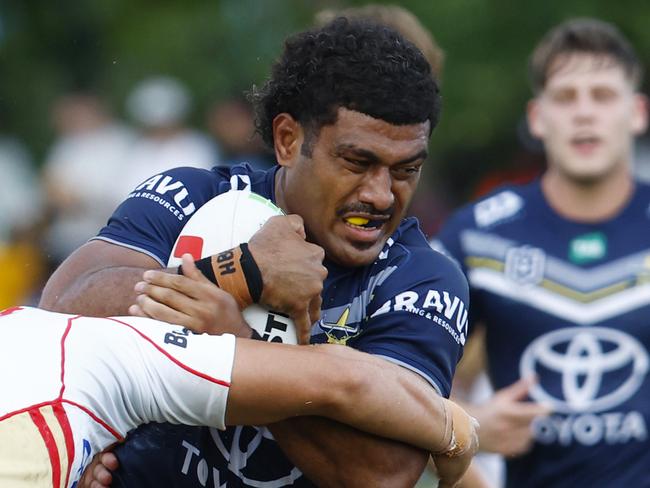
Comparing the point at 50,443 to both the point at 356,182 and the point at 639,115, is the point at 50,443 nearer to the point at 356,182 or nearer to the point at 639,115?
the point at 356,182

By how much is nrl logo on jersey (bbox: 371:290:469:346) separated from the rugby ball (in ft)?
1.29

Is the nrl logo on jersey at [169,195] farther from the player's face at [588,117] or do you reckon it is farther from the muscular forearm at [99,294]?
the player's face at [588,117]

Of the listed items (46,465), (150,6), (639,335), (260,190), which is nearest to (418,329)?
(260,190)

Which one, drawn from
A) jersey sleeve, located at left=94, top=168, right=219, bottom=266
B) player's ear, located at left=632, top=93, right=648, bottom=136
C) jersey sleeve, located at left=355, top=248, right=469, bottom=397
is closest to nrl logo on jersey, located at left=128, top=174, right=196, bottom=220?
jersey sleeve, located at left=94, top=168, right=219, bottom=266

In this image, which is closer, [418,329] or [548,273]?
[418,329]

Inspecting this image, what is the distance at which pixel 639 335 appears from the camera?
6.73 metres

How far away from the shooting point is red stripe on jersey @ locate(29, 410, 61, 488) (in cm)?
380

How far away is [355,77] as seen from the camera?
4.56 metres

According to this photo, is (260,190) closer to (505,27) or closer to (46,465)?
(46,465)

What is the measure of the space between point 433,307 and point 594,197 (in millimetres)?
2700

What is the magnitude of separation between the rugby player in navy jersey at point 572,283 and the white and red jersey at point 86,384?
2708 mm

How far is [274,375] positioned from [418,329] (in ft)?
2.17

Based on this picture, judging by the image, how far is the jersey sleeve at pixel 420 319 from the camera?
4492 millimetres

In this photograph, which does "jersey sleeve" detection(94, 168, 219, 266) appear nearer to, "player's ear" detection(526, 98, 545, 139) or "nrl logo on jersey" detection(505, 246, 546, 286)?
"nrl logo on jersey" detection(505, 246, 546, 286)
